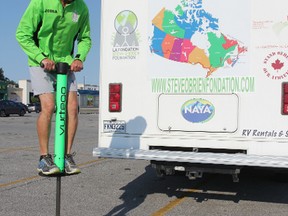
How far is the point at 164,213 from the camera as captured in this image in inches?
215

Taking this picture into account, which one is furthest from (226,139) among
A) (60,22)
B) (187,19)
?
(60,22)

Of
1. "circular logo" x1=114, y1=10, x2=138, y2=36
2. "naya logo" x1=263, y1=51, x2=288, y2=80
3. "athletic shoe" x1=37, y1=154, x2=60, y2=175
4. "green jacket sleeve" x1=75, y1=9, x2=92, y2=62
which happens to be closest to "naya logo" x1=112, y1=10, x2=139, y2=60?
"circular logo" x1=114, y1=10, x2=138, y2=36

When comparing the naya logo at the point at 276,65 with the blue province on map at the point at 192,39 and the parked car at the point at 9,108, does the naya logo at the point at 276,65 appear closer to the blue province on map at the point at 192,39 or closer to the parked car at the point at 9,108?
the blue province on map at the point at 192,39

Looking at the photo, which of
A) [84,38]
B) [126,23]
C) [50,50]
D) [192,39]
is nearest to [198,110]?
[192,39]

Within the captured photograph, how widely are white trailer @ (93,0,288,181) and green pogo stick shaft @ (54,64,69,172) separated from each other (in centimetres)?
180

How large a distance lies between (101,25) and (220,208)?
2816 millimetres

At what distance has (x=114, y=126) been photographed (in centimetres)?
609

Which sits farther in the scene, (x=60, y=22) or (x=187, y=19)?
(x=187, y=19)

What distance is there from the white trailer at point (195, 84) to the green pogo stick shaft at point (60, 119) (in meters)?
1.80

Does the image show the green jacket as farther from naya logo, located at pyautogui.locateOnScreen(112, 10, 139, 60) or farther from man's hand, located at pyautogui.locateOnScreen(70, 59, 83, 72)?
naya logo, located at pyautogui.locateOnScreen(112, 10, 139, 60)

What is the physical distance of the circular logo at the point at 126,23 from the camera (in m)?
5.99

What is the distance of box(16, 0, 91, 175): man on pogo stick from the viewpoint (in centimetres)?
405

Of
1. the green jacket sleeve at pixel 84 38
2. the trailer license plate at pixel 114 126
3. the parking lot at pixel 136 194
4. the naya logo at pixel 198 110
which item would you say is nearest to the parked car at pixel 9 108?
the parking lot at pixel 136 194

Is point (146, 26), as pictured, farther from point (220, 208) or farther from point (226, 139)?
point (220, 208)
